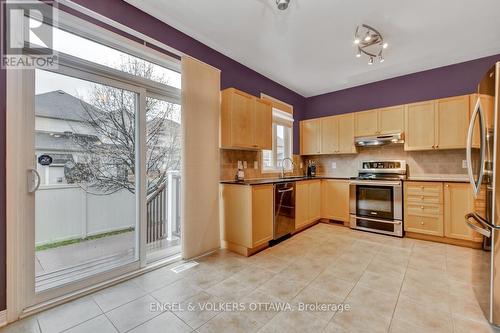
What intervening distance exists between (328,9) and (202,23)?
1.48m

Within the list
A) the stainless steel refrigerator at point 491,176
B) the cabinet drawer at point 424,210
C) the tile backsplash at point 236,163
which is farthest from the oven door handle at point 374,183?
the stainless steel refrigerator at point 491,176

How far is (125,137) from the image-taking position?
95.0 inches

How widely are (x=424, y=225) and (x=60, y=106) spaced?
4.94m

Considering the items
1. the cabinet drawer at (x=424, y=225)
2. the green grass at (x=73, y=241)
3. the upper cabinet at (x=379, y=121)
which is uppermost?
the upper cabinet at (x=379, y=121)

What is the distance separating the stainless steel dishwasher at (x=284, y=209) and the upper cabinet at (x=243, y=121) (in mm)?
767

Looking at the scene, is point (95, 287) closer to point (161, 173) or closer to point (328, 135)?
point (161, 173)

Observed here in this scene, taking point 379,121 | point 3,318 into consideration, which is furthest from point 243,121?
point 3,318

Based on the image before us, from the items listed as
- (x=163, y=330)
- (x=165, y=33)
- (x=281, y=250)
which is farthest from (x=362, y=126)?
(x=163, y=330)

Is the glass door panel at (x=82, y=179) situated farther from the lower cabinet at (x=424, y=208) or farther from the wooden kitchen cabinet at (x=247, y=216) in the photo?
the lower cabinet at (x=424, y=208)

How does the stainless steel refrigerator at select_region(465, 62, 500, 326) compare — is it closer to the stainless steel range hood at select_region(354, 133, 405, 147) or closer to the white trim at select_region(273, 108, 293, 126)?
the stainless steel range hood at select_region(354, 133, 405, 147)

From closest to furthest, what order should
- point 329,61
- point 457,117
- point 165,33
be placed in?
point 165,33 → point 457,117 → point 329,61

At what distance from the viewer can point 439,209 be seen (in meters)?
3.30

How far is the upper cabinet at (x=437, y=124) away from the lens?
3322 mm

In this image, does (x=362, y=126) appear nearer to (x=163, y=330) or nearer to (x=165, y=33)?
(x=165, y=33)
